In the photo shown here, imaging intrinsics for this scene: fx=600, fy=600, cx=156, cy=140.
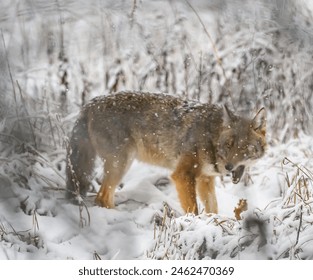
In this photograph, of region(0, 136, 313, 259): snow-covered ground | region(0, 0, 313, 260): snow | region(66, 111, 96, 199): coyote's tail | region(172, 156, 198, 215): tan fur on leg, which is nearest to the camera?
region(0, 136, 313, 259): snow-covered ground

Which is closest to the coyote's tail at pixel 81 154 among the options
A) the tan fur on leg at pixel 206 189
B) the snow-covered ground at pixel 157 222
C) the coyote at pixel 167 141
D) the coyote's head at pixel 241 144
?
the coyote at pixel 167 141

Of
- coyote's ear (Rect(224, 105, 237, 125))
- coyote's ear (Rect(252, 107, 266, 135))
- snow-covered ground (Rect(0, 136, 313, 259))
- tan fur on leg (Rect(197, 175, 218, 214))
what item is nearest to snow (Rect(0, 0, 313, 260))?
snow-covered ground (Rect(0, 136, 313, 259))

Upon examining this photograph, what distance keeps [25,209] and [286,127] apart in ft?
10.0

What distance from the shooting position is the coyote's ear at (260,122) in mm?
6457

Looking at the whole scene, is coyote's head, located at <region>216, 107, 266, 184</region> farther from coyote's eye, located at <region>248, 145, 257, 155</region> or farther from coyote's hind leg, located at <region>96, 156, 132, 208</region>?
coyote's hind leg, located at <region>96, 156, 132, 208</region>

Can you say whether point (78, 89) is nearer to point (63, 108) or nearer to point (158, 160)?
point (63, 108)

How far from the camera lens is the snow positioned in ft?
19.3

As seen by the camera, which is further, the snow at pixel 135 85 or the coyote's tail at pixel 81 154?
the coyote's tail at pixel 81 154

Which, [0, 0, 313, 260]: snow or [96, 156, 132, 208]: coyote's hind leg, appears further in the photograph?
[96, 156, 132, 208]: coyote's hind leg

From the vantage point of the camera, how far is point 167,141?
6867 millimetres

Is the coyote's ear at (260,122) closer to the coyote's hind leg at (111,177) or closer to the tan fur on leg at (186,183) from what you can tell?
the tan fur on leg at (186,183)

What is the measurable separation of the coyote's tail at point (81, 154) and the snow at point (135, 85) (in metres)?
0.10

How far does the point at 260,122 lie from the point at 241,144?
0.31m
